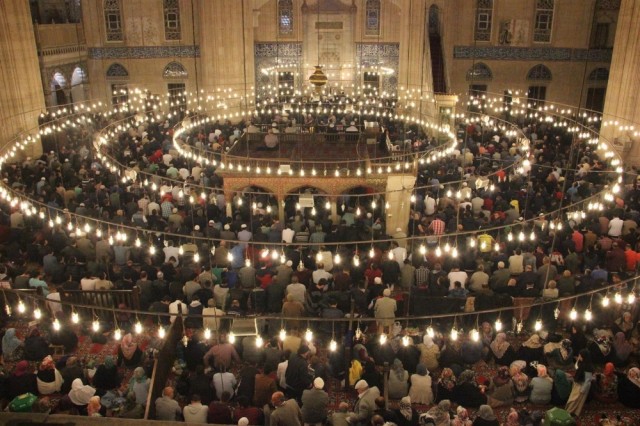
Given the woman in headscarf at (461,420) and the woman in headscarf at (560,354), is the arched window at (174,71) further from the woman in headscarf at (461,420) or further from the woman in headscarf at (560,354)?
the woman in headscarf at (461,420)

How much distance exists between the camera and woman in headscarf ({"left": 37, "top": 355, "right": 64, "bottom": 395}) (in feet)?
23.8

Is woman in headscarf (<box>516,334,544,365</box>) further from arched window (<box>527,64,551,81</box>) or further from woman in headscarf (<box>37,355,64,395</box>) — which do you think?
arched window (<box>527,64,551,81</box>)

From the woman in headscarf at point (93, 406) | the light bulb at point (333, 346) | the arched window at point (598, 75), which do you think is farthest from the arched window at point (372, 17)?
the woman in headscarf at point (93, 406)

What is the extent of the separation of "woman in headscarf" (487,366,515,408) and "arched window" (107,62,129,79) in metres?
19.8

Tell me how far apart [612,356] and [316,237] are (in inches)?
189

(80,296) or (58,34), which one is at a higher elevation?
(58,34)

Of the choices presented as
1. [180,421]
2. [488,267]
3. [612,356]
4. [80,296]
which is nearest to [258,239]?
[80,296]

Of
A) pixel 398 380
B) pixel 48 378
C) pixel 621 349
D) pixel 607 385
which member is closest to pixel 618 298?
pixel 621 349

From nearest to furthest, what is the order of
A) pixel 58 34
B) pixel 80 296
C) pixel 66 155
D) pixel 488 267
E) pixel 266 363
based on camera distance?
pixel 266 363 → pixel 80 296 → pixel 488 267 → pixel 66 155 → pixel 58 34

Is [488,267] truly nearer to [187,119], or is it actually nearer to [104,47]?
[187,119]

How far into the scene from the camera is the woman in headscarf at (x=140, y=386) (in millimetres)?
7008

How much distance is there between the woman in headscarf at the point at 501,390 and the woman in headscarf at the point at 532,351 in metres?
0.52

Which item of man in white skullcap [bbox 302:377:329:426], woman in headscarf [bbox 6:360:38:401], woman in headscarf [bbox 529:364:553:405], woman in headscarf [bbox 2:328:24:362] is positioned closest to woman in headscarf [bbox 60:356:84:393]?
woman in headscarf [bbox 6:360:38:401]

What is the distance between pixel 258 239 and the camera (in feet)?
35.6
